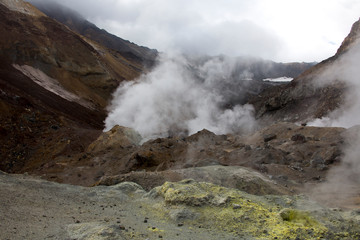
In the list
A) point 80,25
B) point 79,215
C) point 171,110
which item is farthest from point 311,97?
point 80,25

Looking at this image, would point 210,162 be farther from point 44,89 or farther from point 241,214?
point 44,89

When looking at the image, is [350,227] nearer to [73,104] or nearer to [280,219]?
[280,219]

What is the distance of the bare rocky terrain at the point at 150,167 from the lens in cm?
542

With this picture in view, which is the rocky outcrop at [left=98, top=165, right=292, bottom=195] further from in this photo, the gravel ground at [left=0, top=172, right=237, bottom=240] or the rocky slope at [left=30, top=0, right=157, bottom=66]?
the rocky slope at [left=30, top=0, right=157, bottom=66]

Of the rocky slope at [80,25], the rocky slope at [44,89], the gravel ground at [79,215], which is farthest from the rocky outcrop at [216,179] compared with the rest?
the rocky slope at [80,25]

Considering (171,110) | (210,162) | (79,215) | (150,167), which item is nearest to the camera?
(79,215)

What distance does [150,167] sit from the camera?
15102mm

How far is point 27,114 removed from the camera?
73.2 ft

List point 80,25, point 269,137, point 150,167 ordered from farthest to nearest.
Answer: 1. point 80,25
2. point 269,137
3. point 150,167

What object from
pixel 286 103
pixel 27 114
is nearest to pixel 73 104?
pixel 27 114

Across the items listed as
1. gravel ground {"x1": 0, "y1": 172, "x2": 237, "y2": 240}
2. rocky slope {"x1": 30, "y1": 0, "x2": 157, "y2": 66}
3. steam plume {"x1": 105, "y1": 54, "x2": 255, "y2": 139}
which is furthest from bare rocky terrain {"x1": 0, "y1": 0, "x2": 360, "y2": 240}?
rocky slope {"x1": 30, "y1": 0, "x2": 157, "y2": 66}

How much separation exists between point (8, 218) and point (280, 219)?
4603 millimetres

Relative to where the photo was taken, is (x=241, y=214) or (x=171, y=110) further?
(x=171, y=110)

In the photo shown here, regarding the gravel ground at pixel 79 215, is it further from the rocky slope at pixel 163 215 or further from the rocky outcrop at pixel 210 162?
the rocky outcrop at pixel 210 162
